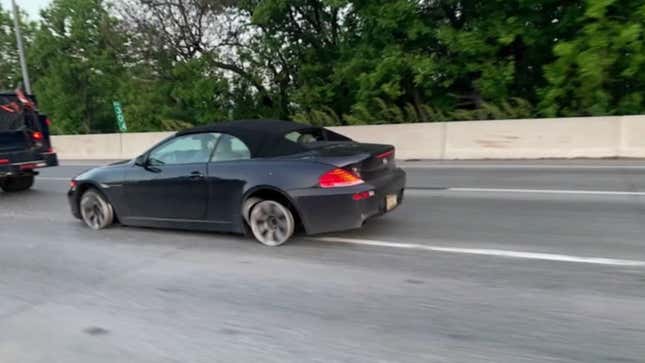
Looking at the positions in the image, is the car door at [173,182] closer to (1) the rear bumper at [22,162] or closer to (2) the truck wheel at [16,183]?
(1) the rear bumper at [22,162]

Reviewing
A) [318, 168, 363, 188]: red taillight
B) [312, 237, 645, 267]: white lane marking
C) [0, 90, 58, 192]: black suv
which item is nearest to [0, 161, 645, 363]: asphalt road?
[312, 237, 645, 267]: white lane marking

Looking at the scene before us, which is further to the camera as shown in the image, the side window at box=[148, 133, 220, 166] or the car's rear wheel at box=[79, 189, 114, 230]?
the car's rear wheel at box=[79, 189, 114, 230]

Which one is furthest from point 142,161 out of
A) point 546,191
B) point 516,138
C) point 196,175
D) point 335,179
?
point 516,138

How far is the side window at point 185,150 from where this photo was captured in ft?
19.6

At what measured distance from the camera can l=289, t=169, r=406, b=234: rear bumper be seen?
5125 mm

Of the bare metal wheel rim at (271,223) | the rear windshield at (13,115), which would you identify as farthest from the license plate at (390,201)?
the rear windshield at (13,115)

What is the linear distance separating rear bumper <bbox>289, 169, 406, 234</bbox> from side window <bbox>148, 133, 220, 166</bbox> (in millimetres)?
1361

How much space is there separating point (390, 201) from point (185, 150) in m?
2.59

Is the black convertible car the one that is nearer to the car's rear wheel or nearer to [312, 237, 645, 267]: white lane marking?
the car's rear wheel

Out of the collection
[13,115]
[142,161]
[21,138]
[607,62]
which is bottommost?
[142,161]

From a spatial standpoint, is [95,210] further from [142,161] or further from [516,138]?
[516,138]

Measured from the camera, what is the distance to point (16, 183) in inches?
461

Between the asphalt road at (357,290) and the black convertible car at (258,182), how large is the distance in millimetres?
306

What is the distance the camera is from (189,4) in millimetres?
21953
